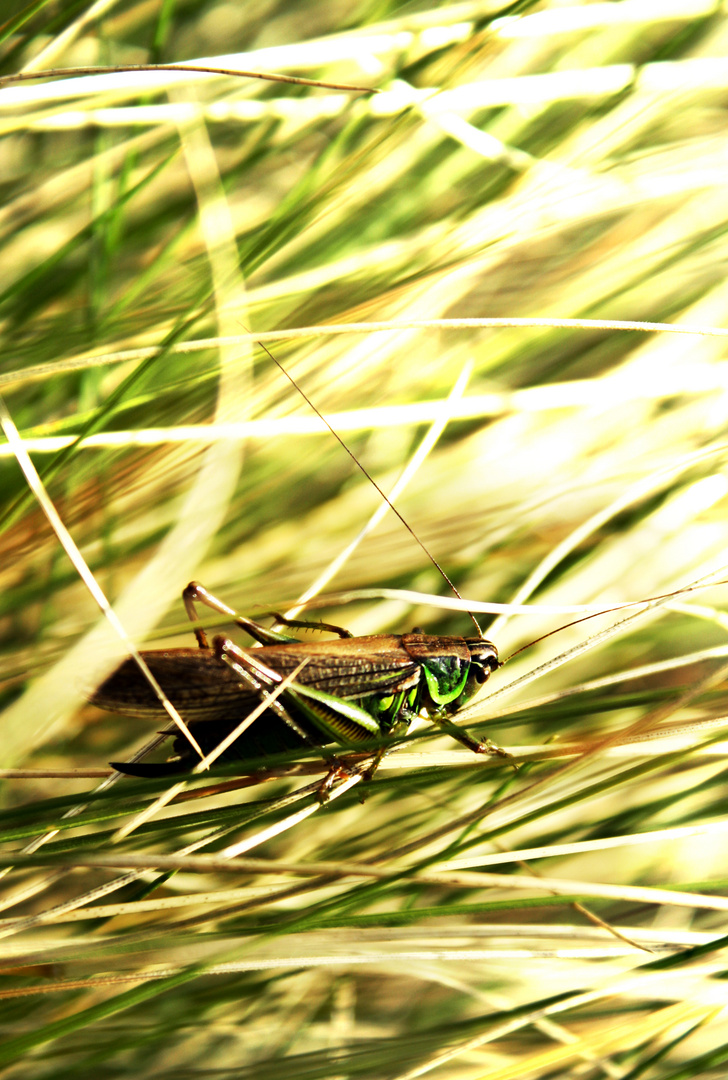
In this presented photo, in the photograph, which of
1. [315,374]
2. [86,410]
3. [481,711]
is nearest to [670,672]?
[481,711]

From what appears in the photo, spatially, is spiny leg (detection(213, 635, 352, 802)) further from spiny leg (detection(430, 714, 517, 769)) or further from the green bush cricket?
spiny leg (detection(430, 714, 517, 769))

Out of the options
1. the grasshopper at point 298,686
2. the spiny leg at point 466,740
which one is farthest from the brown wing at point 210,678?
the spiny leg at point 466,740

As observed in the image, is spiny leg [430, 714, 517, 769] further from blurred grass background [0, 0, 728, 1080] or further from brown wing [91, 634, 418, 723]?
brown wing [91, 634, 418, 723]

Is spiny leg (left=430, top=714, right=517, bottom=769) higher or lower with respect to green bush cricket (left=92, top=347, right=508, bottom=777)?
lower

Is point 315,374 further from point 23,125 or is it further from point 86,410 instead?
point 23,125

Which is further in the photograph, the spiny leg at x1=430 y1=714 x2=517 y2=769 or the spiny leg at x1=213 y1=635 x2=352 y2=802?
the spiny leg at x1=213 y1=635 x2=352 y2=802

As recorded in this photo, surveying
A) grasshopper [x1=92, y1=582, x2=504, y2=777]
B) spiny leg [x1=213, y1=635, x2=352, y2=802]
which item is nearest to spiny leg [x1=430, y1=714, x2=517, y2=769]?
grasshopper [x1=92, y1=582, x2=504, y2=777]

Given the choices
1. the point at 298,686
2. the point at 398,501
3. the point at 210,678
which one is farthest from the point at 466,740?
the point at 398,501

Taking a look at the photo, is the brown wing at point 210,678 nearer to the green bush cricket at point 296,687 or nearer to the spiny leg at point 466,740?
the green bush cricket at point 296,687

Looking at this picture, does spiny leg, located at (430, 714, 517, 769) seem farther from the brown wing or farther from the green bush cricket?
the brown wing

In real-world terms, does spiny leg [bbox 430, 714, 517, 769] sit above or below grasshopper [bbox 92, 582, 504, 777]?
below
